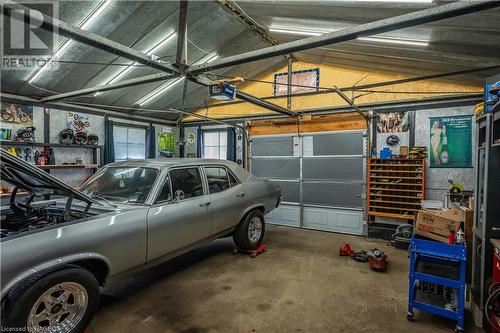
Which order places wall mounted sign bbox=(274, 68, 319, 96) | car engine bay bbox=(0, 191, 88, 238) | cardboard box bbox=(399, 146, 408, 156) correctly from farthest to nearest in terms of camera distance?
wall mounted sign bbox=(274, 68, 319, 96)
cardboard box bbox=(399, 146, 408, 156)
car engine bay bbox=(0, 191, 88, 238)

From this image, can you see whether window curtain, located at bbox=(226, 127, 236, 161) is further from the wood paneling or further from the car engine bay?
the car engine bay

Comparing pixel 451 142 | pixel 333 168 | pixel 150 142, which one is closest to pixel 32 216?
pixel 150 142

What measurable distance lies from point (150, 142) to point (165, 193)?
15.9 ft

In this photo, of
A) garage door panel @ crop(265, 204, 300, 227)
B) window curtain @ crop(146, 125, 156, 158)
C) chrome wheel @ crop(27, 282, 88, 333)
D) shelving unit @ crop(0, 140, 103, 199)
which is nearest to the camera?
chrome wheel @ crop(27, 282, 88, 333)

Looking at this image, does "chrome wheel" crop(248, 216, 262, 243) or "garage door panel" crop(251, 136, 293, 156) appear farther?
"garage door panel" crop(251, 136, 293, 156)

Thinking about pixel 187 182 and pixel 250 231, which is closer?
pixel 187 182

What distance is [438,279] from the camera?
8.35ft

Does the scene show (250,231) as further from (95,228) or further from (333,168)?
(333,168)

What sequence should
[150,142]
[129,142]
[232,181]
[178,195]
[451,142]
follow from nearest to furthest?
[178,195], [232,181], [451,142], [129,142], [150,142]

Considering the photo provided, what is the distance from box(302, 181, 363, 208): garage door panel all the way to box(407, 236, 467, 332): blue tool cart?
2999 mm

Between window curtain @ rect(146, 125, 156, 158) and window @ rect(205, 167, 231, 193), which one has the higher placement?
window curtain @ rect(146, 125, 156, 158)

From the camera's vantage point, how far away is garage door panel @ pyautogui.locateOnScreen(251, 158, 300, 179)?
6.64 metres

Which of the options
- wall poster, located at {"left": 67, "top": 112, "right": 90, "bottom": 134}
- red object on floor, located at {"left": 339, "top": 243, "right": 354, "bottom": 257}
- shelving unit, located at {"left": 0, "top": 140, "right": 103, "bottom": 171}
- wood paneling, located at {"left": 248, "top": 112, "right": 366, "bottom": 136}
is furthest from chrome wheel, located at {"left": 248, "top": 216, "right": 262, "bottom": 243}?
wall poster, located at {"left": 67, "top": 112, "right": 90, "bottom": 134}

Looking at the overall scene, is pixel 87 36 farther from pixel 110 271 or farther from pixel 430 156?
pixel 430 156
